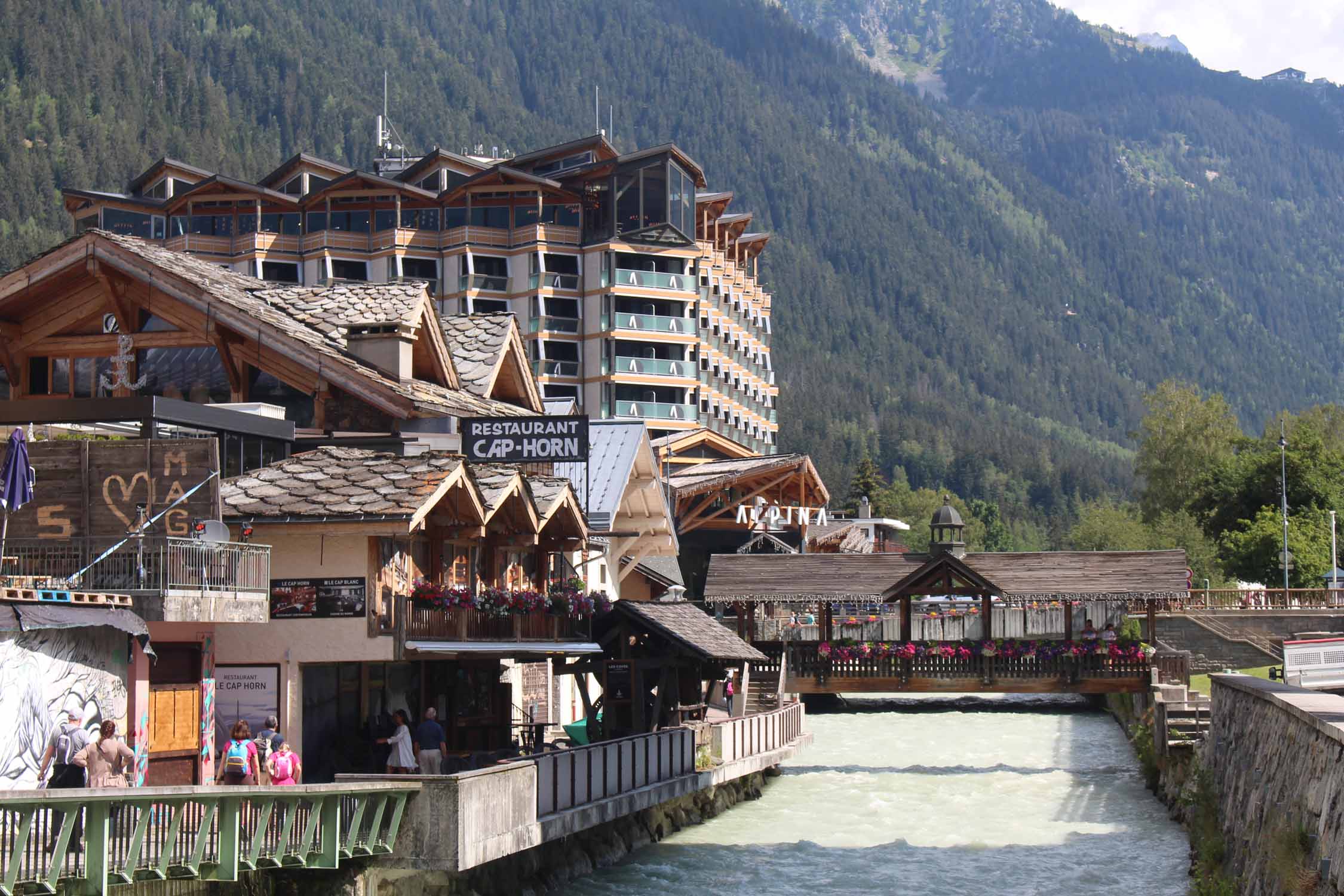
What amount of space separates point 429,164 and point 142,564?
3256 inches

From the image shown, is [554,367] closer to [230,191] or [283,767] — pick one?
[230,191]

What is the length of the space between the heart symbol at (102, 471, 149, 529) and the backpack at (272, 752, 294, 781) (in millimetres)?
3945

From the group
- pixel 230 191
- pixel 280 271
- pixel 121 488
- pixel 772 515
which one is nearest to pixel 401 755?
pixel 121 488

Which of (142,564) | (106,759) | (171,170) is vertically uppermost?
(171,170)

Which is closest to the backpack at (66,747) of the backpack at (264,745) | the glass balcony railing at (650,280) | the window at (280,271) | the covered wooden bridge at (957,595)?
the backpack at (264,745)

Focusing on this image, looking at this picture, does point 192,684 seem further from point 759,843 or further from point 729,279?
point 729,279

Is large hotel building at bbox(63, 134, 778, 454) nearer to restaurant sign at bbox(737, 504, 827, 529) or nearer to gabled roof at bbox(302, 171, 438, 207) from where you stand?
gabled roof at bbox(302, 171, 438, 207)

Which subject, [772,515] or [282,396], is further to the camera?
[772,515]

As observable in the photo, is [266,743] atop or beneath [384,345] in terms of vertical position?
beneath

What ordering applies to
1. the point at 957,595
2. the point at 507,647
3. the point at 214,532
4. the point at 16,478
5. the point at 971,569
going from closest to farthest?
the point at 16,478, the point at 214,532, the point at 507,647, the point at 971,569, the point at 957,595

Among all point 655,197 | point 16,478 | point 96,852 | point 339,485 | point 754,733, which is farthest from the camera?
point 655,197

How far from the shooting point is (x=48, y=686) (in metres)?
21.6

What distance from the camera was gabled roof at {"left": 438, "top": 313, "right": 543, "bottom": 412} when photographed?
129 ft

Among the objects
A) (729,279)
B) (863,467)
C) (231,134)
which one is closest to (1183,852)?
(729,279)
